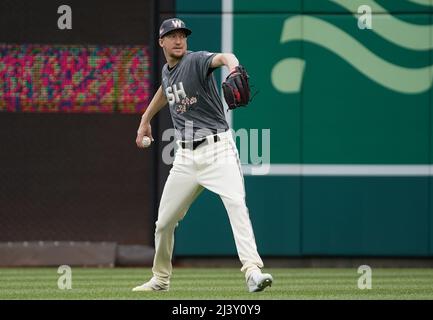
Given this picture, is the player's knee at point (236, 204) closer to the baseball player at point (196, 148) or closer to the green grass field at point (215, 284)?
the baseball player at point (196, 148)

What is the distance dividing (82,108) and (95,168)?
28.7 inches

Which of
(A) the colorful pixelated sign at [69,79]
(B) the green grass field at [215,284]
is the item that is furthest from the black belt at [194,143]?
(A) the colorful pixelated sign at [69,79]

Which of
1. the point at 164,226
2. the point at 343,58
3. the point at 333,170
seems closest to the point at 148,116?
the point at 164,226

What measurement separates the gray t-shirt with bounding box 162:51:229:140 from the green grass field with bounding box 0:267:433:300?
1.23m

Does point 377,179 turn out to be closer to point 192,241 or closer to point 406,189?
point 406,189

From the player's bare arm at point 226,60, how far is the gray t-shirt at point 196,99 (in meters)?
0.14

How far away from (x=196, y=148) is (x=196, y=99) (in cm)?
36

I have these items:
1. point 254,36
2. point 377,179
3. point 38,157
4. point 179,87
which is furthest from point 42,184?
point 179,87

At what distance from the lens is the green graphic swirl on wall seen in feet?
42.2

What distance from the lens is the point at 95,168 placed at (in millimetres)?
13281

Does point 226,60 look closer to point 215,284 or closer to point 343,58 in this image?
point 215,284

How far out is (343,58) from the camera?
12.9m

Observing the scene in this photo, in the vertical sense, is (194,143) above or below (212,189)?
above

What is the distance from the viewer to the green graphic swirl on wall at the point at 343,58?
1286cm
